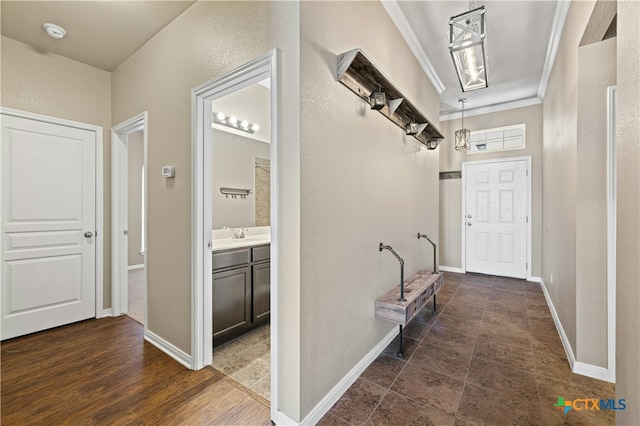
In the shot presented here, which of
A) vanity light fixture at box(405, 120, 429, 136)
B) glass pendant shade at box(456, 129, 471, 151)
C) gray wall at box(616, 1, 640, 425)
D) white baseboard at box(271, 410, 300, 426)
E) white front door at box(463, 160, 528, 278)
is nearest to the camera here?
gray wall at box(616, 1, 640, 425)

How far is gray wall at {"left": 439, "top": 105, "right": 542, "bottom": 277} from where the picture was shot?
4555 mm

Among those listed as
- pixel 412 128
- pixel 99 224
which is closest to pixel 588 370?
pixel 412 128

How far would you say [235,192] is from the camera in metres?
3.36

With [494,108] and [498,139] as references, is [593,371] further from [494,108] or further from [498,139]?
[494,108]

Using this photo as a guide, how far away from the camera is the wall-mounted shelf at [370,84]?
1735 millimetres

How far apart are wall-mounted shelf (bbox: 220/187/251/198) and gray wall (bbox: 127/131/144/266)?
346 centimetres

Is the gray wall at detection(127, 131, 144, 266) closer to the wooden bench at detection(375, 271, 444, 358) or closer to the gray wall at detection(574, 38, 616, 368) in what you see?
the wooden bench at detection(375, 271, 444, 358)

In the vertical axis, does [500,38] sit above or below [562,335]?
above

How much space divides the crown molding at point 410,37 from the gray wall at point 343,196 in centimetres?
7

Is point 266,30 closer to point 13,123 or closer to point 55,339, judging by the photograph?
point 13,123

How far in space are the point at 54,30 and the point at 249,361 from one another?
336 cm

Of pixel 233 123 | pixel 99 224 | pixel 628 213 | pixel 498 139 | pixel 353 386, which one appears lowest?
pixel 353 386

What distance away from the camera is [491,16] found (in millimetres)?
2684

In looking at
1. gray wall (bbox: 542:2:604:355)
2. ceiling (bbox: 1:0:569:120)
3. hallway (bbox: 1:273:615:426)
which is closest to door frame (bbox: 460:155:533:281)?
ceiling (bbox: 1:0:569:120)
